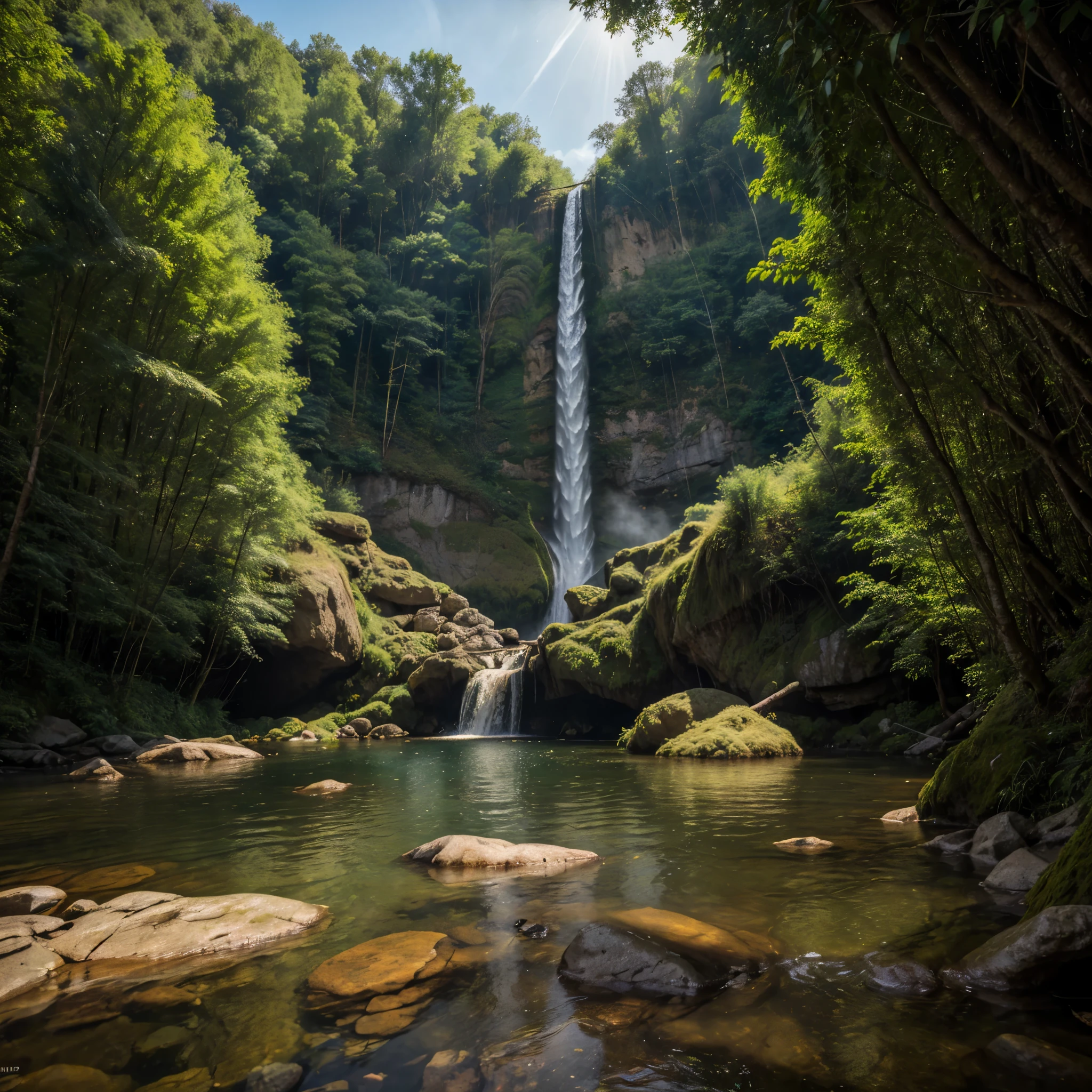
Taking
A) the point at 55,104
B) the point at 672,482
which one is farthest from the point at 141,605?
the point at 672,482

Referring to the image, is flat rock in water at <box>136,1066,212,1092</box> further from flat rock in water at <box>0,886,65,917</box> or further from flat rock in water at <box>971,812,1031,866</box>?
flat rock in water at <box>971,812,1031,866</box>

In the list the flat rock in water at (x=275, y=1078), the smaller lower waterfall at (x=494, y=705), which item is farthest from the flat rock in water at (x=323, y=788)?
the smaller lower waterfall at (x=494, y=705)

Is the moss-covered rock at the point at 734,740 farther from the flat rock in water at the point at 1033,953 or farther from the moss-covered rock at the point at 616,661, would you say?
the flat rock in water at the point at 1033,953

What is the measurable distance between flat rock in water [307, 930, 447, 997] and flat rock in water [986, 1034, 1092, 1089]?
2.46 m

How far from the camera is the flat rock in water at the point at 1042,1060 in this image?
2.03m

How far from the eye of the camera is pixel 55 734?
1259cm

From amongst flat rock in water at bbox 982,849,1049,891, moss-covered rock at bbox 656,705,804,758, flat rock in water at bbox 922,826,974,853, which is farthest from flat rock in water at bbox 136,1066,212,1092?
moss-covered rock at bbox 656,705,804,758

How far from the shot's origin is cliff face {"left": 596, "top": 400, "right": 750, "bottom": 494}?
116 feet

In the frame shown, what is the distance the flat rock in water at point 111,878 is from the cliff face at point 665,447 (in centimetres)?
3311

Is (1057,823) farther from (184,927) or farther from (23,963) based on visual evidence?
(23,963)

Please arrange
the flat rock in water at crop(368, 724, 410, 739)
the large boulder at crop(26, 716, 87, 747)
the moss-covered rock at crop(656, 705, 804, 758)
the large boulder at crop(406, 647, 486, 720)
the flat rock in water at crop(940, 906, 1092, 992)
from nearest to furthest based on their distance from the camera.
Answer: the flat rock in water at crop(940, 906, 1092, 992)
the large boulder at crop(26, 716, 87, 747)
the moss-covered rock at crop(656, 705, 804, 758)
the flat rock in water at crop(368, 724, 410, 739)
the large boulder at crop(406, 647, 486, 720)

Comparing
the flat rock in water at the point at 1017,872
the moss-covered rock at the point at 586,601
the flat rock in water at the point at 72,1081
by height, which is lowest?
the flat rock in water at the point at 72,1081

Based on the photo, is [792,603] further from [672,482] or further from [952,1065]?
[672,482]

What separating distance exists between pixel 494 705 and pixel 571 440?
21288 mm
